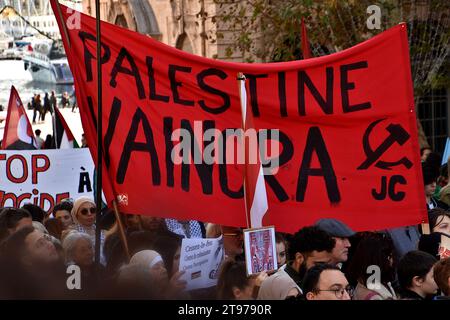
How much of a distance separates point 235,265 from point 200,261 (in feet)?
2.60

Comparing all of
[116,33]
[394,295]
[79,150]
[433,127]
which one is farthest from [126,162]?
[433,127]

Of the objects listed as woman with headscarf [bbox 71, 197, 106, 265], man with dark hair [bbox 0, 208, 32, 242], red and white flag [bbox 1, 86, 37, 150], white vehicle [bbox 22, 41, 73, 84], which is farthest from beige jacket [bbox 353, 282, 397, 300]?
white vehicle [bbox 22, 41, 73, 84]

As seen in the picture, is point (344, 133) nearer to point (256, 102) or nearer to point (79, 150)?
point (256, 102)

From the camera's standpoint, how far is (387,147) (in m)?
7.85

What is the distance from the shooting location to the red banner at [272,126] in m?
7.82

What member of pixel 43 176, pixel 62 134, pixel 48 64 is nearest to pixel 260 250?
pixel 43 176

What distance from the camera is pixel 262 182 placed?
764cm

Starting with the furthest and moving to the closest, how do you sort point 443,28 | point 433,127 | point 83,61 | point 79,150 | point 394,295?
point 433,127
point 443,28
point 79,150
point 83,61
point 394,295

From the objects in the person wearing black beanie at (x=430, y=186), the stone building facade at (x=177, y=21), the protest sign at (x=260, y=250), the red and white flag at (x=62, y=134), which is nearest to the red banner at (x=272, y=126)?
the protest sign at (x=260, y=250)

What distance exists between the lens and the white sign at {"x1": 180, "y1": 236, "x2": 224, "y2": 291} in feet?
25.2

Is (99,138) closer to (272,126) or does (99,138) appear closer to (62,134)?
(272,126)

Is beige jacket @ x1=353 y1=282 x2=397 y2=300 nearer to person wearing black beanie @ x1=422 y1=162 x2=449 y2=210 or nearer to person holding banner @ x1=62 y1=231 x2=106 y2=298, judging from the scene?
person holding banner @ x1=62 y1=231 x2=106 y2=298

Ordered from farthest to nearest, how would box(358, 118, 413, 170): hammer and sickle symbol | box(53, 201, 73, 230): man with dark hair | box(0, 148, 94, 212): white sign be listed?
box(0, 148, 94, 212): white sign < box(53, 201, 73, 230): man with dark hair < box(358, 118, 413, 170): hammer and sickle symbol

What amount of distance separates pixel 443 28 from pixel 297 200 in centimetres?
1414
